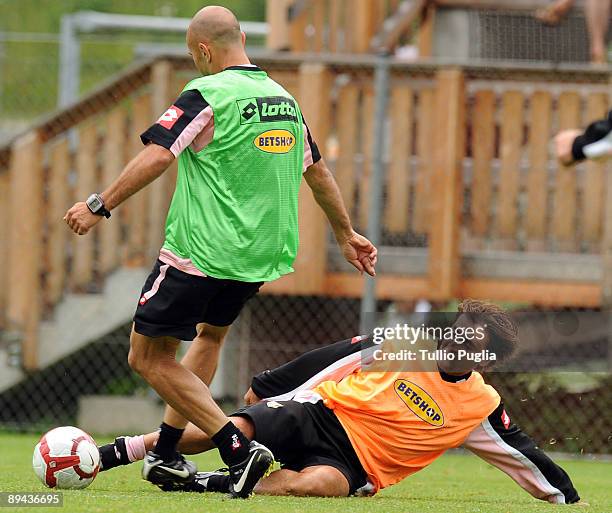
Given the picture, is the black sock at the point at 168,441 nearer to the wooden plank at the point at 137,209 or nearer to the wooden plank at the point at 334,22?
the wooden plank at the point at 137,209

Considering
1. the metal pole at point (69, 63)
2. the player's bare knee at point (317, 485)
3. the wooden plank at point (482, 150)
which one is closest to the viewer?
the player's bare knee at point (317, 485)

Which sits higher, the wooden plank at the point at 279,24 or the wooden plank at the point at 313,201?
the wooden plank at the point at 279,24

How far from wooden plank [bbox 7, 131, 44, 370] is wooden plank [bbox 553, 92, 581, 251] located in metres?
3.86

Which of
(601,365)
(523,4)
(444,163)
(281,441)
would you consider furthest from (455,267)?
(281,441)

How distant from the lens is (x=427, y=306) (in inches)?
446

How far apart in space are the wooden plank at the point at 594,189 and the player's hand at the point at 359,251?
3833 mm

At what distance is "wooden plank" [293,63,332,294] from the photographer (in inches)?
→ 417

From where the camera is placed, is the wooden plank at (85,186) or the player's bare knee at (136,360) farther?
the wooden plank at (85,186)

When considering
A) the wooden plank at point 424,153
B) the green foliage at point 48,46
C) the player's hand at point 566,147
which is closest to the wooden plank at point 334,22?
the wooden plank at point 424,153

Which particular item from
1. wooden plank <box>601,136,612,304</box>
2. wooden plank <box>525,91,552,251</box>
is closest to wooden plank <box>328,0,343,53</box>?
wooden plank <box>525,91,552,251</box>

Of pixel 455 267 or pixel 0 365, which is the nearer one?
pixel 455 267

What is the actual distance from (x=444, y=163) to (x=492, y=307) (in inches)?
156

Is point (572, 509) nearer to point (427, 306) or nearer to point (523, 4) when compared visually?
point (427, 306)

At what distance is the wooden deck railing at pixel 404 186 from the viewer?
410 inches
